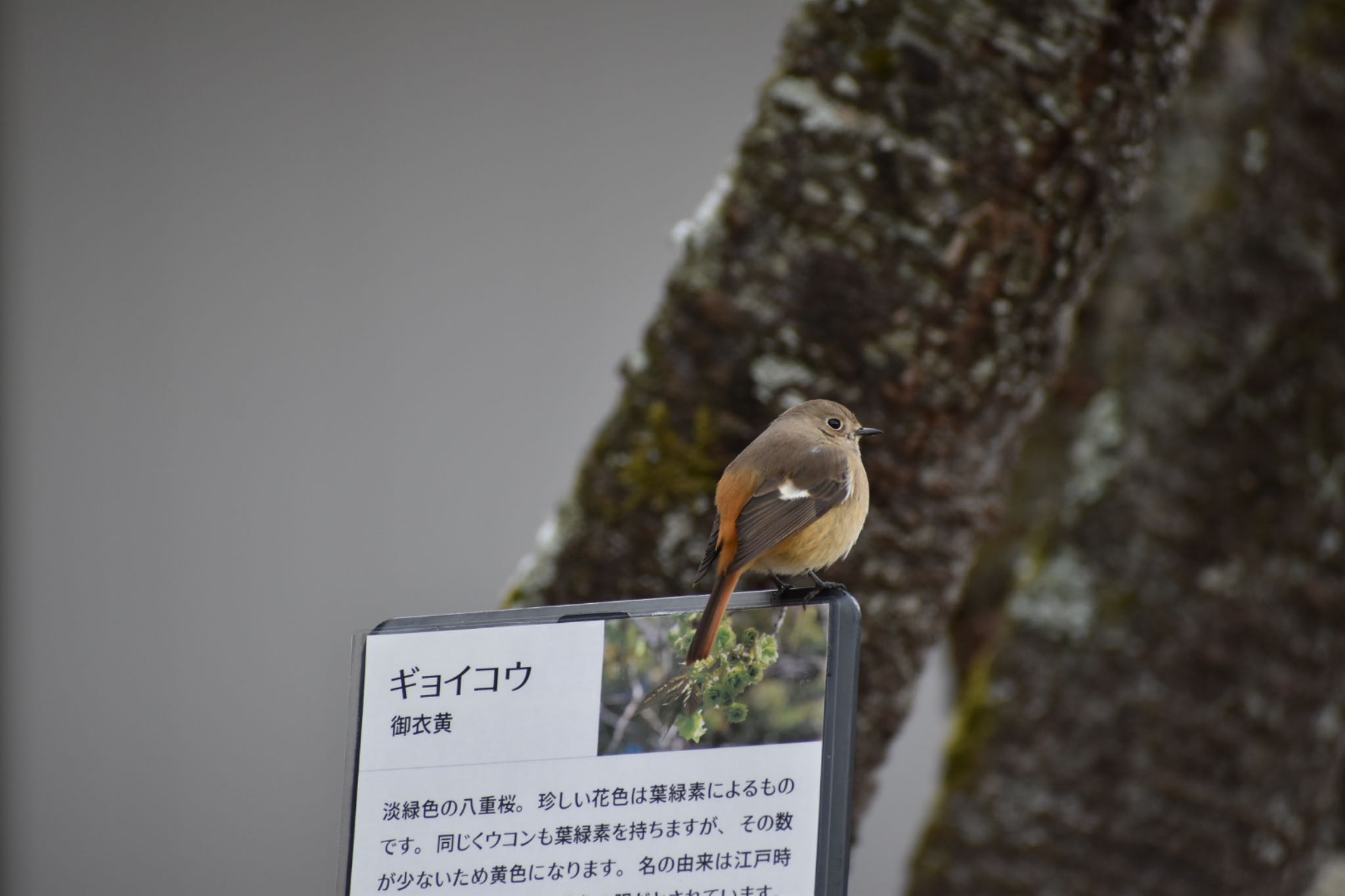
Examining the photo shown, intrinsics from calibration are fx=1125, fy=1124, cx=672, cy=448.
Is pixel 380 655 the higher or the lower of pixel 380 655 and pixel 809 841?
the higher

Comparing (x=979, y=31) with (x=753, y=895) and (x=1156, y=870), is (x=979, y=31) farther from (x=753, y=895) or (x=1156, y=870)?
(x=1156, y=870)

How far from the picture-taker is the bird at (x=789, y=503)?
1.51 meters

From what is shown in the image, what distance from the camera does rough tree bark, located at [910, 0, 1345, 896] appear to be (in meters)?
2.48

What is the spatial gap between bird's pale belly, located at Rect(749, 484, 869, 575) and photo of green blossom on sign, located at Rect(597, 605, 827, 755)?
28 centimetres

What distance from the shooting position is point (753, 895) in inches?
46.3

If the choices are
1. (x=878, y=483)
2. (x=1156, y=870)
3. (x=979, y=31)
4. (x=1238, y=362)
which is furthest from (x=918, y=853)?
(x=979, y=31)

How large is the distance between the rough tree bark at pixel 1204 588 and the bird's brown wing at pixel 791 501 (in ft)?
4.48

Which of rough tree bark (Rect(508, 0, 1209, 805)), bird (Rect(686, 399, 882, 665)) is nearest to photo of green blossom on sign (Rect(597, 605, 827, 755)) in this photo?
bird (Rect(686, 399, 882, 665))

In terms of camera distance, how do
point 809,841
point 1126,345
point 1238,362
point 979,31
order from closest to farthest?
1. point 809,841
2. point 979,31
3. point 1238,362
4. point 1126,345

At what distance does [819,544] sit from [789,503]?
0.29 ft

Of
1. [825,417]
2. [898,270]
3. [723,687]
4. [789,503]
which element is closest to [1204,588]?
[898,270]

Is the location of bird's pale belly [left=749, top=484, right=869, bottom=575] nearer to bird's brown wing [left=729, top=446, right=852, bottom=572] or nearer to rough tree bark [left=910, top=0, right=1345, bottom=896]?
bird's brown wing [left=729, top=446, right=852, bottom=572]

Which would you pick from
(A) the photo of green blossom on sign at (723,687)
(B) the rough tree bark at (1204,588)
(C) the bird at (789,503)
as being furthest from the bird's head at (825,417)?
A: (B) the rough tree bark at (1204,588)

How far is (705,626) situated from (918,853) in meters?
1.79
